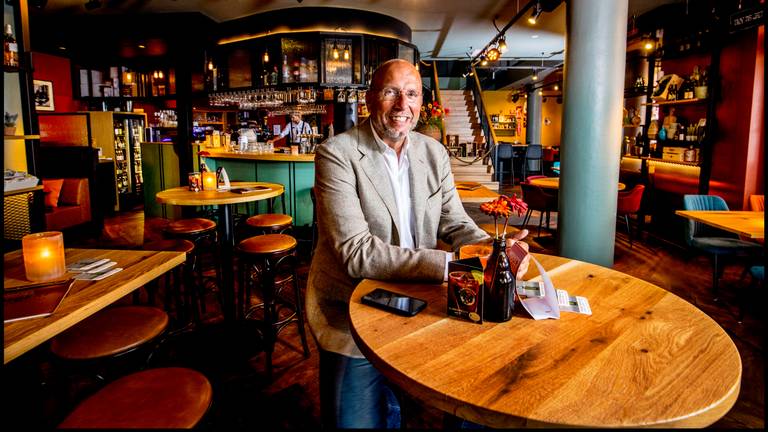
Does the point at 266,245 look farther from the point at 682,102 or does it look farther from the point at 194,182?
the point at 682,102

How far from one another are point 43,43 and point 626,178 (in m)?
10.7

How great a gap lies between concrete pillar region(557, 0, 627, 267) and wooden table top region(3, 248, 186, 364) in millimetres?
2985

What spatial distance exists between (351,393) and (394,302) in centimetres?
56

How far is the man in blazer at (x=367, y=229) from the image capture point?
5.06 ft

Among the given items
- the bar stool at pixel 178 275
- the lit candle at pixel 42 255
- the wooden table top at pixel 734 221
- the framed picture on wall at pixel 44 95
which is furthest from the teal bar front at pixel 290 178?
the framed picture on wall at pixel 44 95

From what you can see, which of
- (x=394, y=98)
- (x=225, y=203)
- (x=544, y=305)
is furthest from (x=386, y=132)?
(x=225, y=203)

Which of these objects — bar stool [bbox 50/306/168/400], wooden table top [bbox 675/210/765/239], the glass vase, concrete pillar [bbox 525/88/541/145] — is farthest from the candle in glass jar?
concrete pillar [bbox 525/88/541/145]

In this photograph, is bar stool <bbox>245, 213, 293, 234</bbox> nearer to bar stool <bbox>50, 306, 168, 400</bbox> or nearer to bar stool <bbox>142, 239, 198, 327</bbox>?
bar stool <bbox>142, 239, 198, 327</bbox>

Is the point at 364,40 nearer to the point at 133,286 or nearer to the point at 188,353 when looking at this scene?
the point at 188,353

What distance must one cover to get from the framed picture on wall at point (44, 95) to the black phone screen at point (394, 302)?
10176mm

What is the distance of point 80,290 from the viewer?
151cm

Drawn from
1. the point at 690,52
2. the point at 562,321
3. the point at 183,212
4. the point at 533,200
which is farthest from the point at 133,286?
the point at 690,52

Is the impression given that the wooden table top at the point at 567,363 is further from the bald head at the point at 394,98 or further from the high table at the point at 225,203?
the high table at the point at 225,203

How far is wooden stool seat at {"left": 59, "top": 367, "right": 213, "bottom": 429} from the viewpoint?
1104 millimetres
